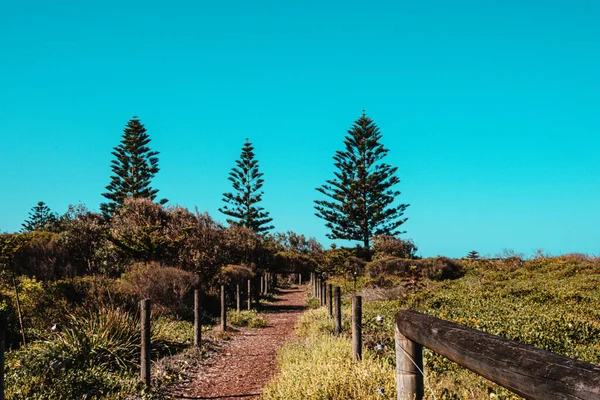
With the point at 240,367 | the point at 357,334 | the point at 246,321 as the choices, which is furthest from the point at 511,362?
the point at 246,321

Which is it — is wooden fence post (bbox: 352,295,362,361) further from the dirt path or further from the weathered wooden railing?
the weathered wooden railing

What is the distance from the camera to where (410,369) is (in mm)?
2520

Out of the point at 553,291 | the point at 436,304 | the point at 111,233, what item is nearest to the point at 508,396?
the point at 436,304

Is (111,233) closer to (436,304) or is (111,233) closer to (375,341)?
(436,304)

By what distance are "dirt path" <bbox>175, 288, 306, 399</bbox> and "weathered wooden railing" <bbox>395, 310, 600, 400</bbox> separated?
188 inches

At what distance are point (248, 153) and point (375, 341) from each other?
37.7m

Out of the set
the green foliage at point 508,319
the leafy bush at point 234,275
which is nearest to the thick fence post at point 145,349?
the green foliage at point 508,319

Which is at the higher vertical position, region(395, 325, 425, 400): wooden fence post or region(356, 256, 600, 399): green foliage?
region(395, 325, 425, 400): wooden fence post

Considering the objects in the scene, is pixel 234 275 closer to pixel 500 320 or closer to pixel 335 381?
pixel 500 320

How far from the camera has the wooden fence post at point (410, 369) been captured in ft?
8.20

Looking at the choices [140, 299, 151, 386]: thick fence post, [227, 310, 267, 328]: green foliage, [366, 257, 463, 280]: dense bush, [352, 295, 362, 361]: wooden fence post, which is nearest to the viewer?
[352, 295, 362, 361]: wooden fence post

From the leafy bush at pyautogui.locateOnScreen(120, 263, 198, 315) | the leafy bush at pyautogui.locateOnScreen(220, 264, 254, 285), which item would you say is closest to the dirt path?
the leafy bush at pyautogui.locateOnScreen(120, 263, 198, 315)

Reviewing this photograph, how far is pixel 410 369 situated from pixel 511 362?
3.77 feet

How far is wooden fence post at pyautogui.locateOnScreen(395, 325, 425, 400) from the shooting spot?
8.20 ft
